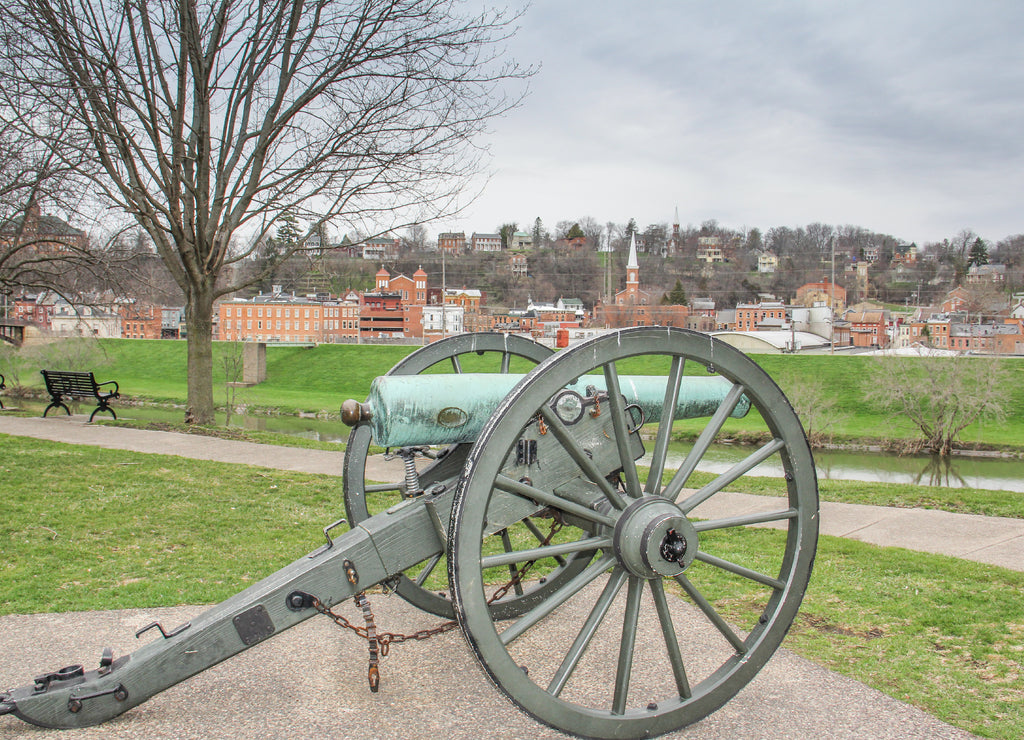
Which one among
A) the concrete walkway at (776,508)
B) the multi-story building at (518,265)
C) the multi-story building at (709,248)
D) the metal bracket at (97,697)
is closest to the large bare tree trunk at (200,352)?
the concrete walkway at (776,508)

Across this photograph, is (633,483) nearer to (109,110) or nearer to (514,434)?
(514,434)

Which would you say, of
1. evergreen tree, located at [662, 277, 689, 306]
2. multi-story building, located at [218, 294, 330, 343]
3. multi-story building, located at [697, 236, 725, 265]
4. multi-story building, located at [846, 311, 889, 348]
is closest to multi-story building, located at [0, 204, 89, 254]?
multi-story building, located at [846, 311, 889, 348]

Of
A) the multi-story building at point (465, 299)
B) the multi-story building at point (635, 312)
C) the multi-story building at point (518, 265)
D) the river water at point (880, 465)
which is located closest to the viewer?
the river water at point (880, 465)

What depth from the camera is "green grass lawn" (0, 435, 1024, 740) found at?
12.0ft

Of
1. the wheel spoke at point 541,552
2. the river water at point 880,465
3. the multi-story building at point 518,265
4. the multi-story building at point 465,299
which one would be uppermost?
the multi-story building at point 518,265

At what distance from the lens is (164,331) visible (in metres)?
72.4

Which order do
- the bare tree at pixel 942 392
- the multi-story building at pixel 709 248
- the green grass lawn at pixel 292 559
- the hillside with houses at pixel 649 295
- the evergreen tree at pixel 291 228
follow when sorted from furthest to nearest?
the multi-story building at pixel 709 248
the hillside with houses at pixel 649 295
the bare tree at pixel 942 392
the evergreen tree at pixel 291 228
the green grass lawn at pixel 292 559

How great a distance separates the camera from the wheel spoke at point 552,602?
2.63 meters

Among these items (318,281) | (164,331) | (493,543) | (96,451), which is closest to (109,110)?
(96,451)

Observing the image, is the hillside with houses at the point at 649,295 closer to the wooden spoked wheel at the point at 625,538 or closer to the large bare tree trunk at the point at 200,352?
the large bare tree trunk at the point at 200,352

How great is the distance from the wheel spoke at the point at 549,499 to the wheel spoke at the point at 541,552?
0.07 metres

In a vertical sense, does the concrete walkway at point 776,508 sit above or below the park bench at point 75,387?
below

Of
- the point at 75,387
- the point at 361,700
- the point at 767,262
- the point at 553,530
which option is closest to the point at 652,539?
the point at 553,530

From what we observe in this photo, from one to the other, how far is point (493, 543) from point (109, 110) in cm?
885
